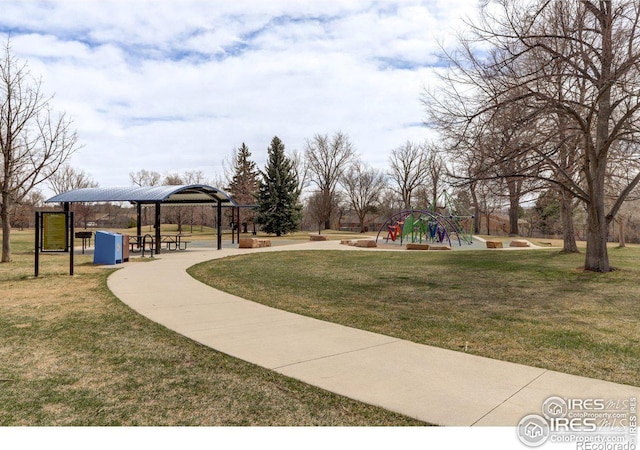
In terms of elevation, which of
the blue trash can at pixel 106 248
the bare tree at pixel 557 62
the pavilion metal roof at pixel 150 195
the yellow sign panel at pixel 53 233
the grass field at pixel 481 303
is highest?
the bare tree at pixel 557 62

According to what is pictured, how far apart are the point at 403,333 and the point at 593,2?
11.0m

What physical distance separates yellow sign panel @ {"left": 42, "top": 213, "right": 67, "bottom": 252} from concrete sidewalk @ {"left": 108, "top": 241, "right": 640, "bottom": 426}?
6405 millimetres

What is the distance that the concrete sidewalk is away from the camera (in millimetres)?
3523

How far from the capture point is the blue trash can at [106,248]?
14715mm

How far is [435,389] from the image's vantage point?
12.6ft

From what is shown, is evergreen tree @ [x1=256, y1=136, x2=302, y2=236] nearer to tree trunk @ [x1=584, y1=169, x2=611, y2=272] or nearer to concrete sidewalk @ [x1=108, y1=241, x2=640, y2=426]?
tree trunk @ [x1=584, y1=169, x2=611, y2=272]

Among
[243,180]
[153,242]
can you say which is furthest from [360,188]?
[153,242]

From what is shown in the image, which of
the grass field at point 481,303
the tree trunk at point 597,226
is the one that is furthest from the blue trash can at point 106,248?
the tree trunk at point 597,226

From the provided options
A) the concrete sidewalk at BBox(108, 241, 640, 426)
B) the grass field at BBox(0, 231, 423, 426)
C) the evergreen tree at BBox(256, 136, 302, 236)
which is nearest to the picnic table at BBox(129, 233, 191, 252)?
the concrete sidewalk at BBox(108, 241, 640, 426)

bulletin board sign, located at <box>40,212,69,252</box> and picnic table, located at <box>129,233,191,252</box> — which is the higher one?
bulletin board sign, located at <box>40,212,69,252</box>

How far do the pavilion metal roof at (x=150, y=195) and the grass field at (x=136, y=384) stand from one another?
46.7 ft

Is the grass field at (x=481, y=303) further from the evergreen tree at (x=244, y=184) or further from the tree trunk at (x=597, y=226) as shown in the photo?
the evergreen tree at (x=244, y=184)

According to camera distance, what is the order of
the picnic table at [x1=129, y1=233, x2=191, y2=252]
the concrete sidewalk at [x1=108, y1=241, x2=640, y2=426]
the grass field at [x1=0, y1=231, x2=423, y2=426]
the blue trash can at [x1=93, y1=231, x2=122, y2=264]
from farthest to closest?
the picnic table at [x1=129, y1=233, x2=191, y2=252] → the blue trash can at [x1=93, y1=231, x2=122, y2=264] → the concrete sidewalk at [x1=108, y1=241, x2=640, y2=426] → the grass field at [x1=0, y1=231, x2=423, y2=426]

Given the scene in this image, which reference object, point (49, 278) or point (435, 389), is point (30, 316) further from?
point (435, 389)
